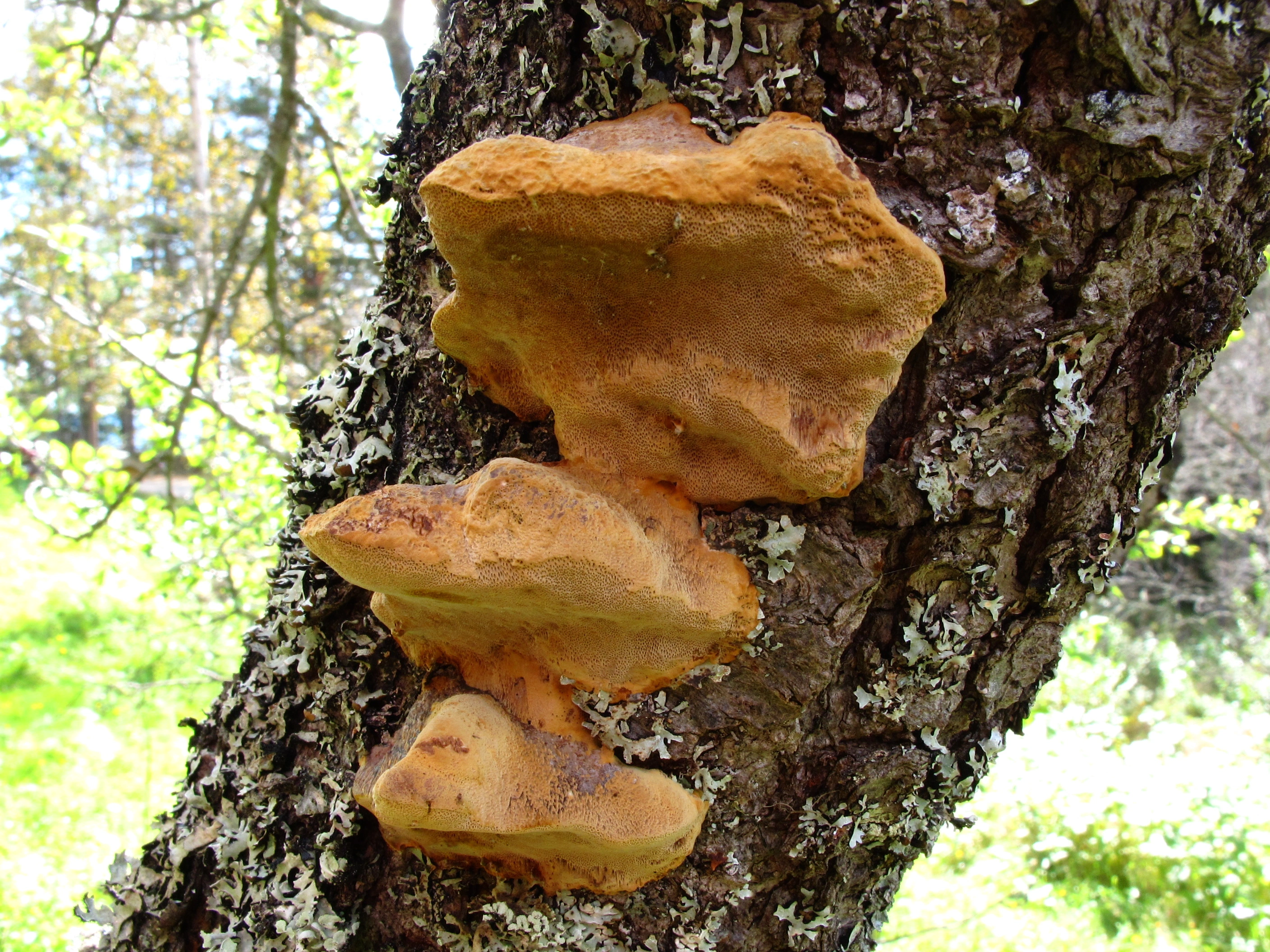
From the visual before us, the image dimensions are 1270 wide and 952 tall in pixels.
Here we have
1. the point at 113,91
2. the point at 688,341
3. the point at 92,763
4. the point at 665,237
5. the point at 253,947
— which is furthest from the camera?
the point at 113,91

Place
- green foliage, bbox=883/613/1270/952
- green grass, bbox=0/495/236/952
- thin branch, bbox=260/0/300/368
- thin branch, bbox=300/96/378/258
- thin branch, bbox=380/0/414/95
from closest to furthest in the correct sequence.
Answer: thin branch, bbox=260/0/300/368, thin branch, bbox=300/96/378/258, thin branch, bbox=380/0/414/95, green foliage, bbox=883/613/1270/952, green grass, bbox=0/495/236/952

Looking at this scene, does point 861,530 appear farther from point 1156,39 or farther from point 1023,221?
point 1156,39

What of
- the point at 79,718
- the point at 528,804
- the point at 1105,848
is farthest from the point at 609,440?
the point at 79,718

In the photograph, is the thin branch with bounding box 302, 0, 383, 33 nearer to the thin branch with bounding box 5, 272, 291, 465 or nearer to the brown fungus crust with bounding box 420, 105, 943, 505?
the thin branch with bounding box 5, 272, 291, 465

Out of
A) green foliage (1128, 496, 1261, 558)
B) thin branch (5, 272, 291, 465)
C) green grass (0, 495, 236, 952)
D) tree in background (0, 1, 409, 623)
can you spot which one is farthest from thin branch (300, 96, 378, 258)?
green foliage (1128, 496, 1261, 558)

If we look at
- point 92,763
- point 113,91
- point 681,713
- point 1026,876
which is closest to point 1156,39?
point 681,713

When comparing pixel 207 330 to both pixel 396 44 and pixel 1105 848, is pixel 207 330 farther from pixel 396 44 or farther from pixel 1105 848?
pixel 1105 848
